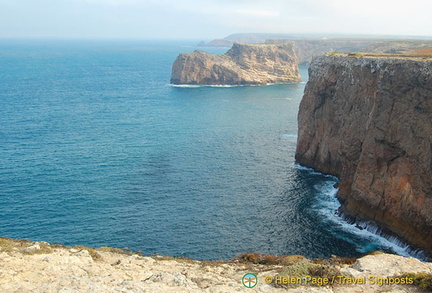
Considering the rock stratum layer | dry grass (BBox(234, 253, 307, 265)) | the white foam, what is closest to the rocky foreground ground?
dry grass (BBox(234, 253, 307, 265))

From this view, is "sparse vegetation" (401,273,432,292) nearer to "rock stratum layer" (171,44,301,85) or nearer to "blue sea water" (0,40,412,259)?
"blue sea water" (0,40,412,259)

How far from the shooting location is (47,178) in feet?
211

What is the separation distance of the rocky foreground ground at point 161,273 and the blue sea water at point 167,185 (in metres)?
15.4

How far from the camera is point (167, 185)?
63.4 metres

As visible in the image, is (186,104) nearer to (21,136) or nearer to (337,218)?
(21,136)

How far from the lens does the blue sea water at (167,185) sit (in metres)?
48.5

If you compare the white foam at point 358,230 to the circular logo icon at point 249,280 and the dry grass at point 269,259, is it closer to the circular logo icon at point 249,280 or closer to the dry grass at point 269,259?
the dry grass at point 269,259

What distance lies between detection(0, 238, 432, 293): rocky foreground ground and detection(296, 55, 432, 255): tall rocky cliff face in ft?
66.9

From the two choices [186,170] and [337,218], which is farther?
[186,170]

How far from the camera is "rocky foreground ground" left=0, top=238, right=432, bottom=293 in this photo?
24344 millimetres

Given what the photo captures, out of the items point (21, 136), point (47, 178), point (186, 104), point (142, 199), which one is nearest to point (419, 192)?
point (142, 199)

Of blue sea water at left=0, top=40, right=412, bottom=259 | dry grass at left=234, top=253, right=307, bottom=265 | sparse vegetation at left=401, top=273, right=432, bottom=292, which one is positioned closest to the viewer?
sparse vegetation at left=401, top=273, right=432, bottom=292

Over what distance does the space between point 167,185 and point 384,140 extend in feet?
102

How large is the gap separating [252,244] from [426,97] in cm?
2622
